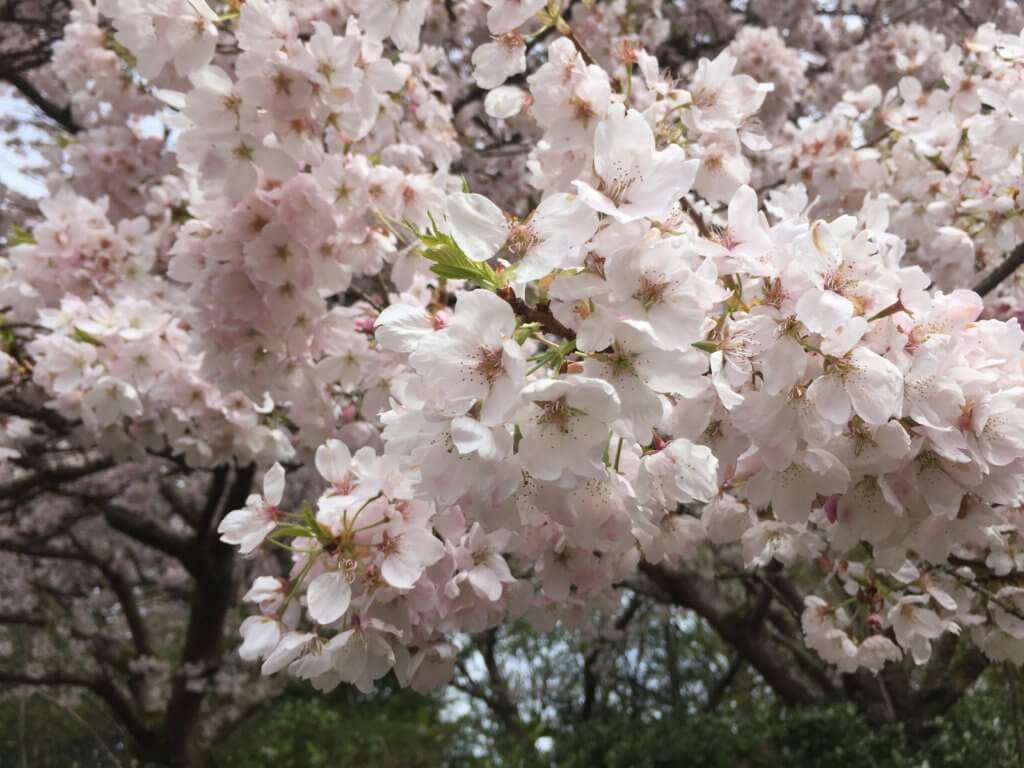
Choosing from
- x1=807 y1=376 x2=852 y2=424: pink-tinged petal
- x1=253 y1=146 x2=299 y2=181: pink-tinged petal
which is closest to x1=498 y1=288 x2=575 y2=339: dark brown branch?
x1=807 y1=376 x2=852 y2=424: pink-tinged petal

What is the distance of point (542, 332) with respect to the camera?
40.9 inches

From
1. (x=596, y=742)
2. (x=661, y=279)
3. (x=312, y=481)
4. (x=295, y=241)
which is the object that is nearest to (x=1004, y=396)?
(x=661, y=279)

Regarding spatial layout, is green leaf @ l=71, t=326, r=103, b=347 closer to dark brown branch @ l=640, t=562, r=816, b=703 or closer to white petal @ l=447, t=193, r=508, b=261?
white petal @ l=447, t=193, r=508, b=261

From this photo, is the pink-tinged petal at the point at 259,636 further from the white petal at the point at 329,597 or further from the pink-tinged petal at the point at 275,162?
the pink-tinged petal at the point at 275,162

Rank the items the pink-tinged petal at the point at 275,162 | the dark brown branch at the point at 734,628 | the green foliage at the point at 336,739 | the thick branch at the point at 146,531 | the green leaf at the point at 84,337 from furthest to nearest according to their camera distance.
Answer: the green foliage at the point at 336,739, the thick branch at the point at 146,531, the dark brown branch at the point at 734,628, the green leaf at the point at 84,337, the pink-tinged petal at the point at 275,162

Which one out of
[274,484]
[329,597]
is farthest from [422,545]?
[274,484]

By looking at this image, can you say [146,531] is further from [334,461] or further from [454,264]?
[454,264]

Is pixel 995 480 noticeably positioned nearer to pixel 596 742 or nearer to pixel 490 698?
pixel 596 742

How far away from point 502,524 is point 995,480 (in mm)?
611

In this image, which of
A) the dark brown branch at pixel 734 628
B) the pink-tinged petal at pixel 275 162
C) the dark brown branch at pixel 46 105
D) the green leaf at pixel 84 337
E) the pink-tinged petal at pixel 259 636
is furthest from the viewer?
the dark brown branch at pixel 46 105

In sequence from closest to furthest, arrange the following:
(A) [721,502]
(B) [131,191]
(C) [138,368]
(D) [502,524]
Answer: (D) [502,524], (A) [721,502], (C) [138,368], (B) [131,191]

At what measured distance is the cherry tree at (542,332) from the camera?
0.90m

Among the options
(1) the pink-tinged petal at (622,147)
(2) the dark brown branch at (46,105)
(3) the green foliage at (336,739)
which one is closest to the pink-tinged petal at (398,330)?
(1) the pink-tinged petal at (622,147)

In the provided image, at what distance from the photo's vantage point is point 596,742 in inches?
198
